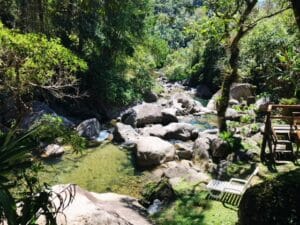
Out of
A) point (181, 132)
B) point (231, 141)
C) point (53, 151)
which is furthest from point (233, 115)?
point (53, 151)

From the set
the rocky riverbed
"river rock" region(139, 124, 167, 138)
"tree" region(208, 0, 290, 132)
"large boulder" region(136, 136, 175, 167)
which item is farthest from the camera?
"river rock" region(139, 124, 167, 138)

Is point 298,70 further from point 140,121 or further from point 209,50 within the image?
point 209,50

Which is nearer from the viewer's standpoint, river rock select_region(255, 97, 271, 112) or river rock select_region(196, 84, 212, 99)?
river rock select_region(255, 97, 271, 112)

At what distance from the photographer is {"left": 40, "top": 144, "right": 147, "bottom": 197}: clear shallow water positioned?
1054 centimetres

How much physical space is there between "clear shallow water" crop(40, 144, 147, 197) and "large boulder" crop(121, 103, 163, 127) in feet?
12.4

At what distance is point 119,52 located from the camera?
20406 millimetres

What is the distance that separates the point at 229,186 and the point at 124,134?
25.0 feet

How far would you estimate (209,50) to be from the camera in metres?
27.1

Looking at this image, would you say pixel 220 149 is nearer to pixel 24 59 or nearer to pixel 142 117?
pixel 24 59

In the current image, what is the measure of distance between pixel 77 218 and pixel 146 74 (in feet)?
57.8

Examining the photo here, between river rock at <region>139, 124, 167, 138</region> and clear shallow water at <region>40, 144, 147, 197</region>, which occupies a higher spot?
river rock at <region>139, 124, 167, 138</region>

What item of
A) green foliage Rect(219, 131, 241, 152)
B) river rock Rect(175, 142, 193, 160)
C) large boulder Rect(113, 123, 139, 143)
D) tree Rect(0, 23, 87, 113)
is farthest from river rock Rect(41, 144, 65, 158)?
green foliage Rect(219, 131, 241, 152)

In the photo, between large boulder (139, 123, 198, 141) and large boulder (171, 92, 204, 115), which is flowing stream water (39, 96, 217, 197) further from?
large boulder (171, 92, 204, 115)

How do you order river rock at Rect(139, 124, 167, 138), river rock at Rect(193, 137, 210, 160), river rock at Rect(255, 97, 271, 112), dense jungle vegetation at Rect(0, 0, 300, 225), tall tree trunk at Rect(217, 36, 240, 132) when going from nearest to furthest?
dense jungle vegetation at Rect(0, 0, 300, 225) < tall tree trunk at Rect(217, 36, 240, 132) < river rock at Rect(193, 137, 210, 160) < river rock at Rect(139, 124, 167, 138) < river rock at Rect(255, 97, 271, 112)
